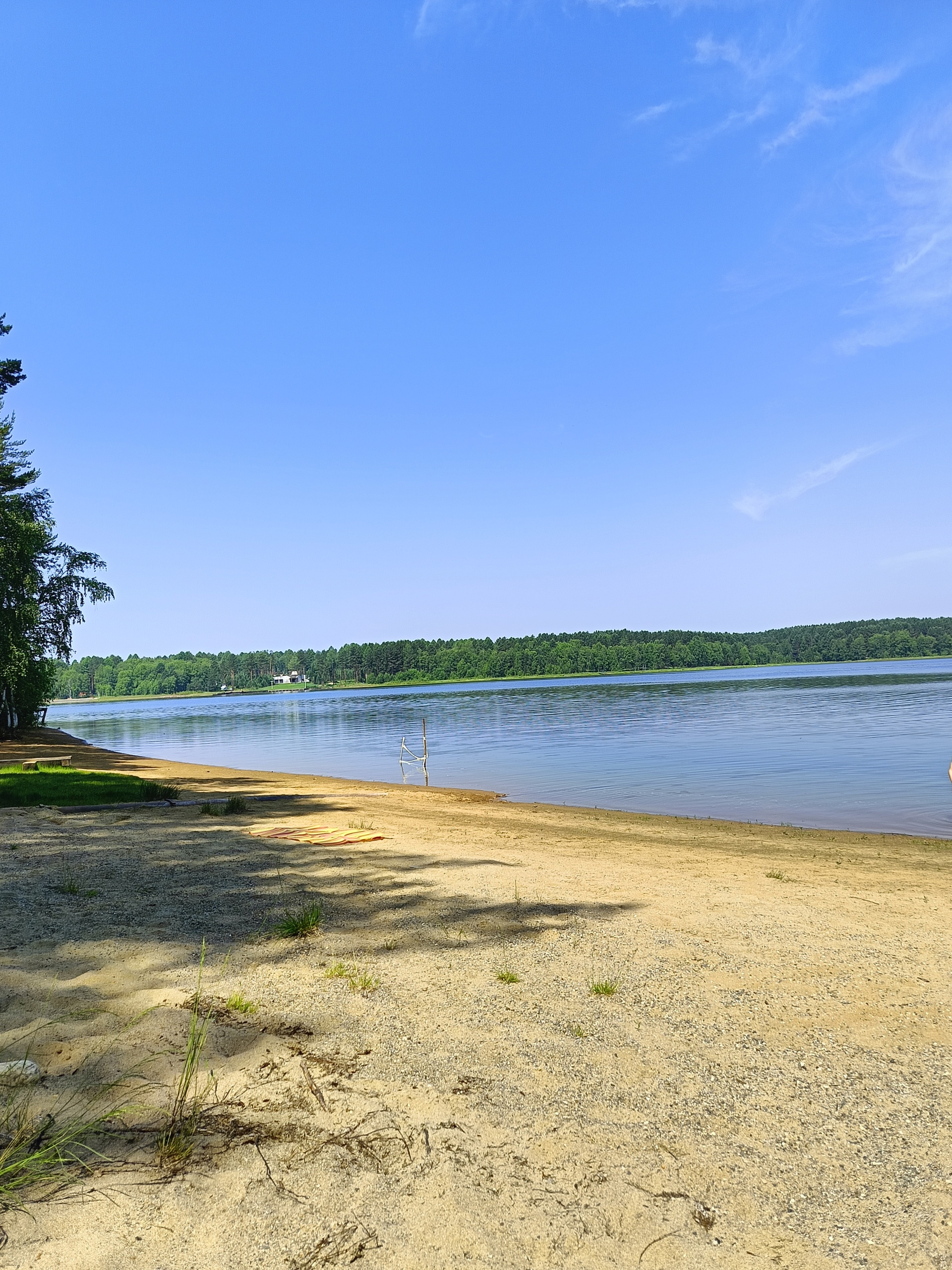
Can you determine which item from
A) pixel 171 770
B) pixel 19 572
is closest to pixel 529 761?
pixel 171 770

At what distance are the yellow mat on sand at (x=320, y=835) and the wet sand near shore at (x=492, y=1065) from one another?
299 centimetres

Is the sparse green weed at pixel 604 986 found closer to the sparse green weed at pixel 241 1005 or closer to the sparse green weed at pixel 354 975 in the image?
the sparse green weed at pixel 354 975

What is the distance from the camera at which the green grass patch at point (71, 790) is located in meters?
15.1

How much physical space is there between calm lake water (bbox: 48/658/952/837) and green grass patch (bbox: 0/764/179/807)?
11542 mm

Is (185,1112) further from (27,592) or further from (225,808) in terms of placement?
(27,592)

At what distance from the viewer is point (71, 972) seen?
5.47m

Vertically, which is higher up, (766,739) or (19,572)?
(19,572)

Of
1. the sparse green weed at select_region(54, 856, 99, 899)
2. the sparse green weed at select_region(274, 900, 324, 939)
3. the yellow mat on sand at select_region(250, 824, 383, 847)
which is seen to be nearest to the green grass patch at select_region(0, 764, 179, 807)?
the yellow mat on sand at select_region(250, 824, 383, 847)

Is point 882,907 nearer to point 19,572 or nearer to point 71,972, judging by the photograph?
point 71,972

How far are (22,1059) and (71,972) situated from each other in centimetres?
Result: 170

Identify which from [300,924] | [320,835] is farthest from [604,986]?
[320,835]

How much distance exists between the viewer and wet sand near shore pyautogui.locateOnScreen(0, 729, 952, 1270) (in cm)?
292

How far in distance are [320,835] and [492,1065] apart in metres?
9.17

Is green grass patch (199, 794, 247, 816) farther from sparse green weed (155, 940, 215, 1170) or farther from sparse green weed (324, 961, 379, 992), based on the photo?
sparse green weed (155, 940, 215, 1170)
